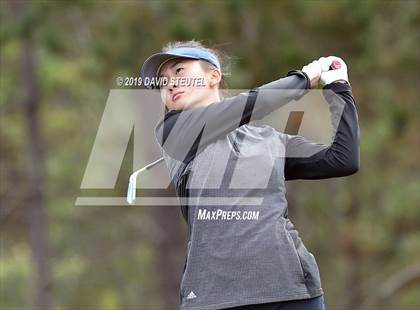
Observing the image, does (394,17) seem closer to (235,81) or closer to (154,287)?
(235,81)

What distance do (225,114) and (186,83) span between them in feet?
0.86

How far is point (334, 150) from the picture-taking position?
344 cm

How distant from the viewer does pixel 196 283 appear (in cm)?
336

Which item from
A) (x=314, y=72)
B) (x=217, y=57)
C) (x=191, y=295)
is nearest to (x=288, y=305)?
(x=191, y=295)

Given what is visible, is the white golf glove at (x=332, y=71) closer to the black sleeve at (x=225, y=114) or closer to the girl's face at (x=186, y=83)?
the black sleeve at (x=225, y=114)

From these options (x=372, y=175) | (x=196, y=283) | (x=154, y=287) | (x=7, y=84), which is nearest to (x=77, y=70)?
(x=7, y=84)

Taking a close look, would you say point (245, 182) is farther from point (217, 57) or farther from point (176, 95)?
point (217, 57)

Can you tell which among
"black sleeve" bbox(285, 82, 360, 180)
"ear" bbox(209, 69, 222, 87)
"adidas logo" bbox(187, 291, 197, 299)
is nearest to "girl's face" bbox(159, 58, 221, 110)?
"ear" bbox(209, 69, 222, 87)

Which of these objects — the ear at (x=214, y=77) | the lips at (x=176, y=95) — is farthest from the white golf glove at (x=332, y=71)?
the lips at (x=176, y=95)

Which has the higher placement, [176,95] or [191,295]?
[176,95]

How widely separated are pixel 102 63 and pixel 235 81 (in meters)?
2.12

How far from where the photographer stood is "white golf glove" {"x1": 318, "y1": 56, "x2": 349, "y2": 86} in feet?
11.2

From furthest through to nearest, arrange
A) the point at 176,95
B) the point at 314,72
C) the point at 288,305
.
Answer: the point at 176,95
the point at 314,72
the point at 288,305

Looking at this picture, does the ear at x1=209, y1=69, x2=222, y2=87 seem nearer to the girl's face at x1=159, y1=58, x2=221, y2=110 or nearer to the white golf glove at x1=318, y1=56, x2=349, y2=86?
the girl's face at x1=159, y1=58, x2=221, y2=110
